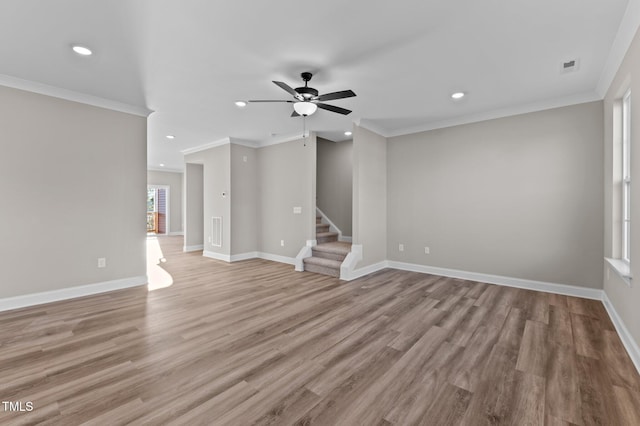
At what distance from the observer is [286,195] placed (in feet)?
20.4

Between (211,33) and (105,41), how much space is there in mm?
1031

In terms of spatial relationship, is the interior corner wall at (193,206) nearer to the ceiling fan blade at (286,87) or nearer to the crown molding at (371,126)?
the crown molding at (371,126)

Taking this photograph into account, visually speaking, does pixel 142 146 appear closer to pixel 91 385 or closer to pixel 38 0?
pixel 38 0

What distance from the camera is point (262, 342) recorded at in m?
2.53

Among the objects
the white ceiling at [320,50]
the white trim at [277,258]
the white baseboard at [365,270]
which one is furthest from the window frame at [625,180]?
the white trim at [277,258]

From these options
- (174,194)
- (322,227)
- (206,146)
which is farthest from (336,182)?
(174,194)

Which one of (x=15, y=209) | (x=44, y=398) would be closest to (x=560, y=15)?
(x=44, y=398)

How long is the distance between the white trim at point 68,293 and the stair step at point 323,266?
2.73 metres

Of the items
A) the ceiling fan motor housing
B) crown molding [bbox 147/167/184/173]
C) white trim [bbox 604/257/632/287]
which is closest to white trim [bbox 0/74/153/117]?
the ceiling fan motor housing

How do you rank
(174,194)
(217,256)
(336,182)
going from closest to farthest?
(217,256) → (336,182) → (174,194)

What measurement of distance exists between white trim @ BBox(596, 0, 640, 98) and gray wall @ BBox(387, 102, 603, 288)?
0.70m

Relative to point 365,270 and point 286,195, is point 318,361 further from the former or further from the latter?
point 286,195

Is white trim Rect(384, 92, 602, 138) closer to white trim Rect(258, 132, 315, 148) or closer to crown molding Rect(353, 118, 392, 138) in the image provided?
crown molding Rect(353, 118, 392, 138)

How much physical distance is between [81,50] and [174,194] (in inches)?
368
